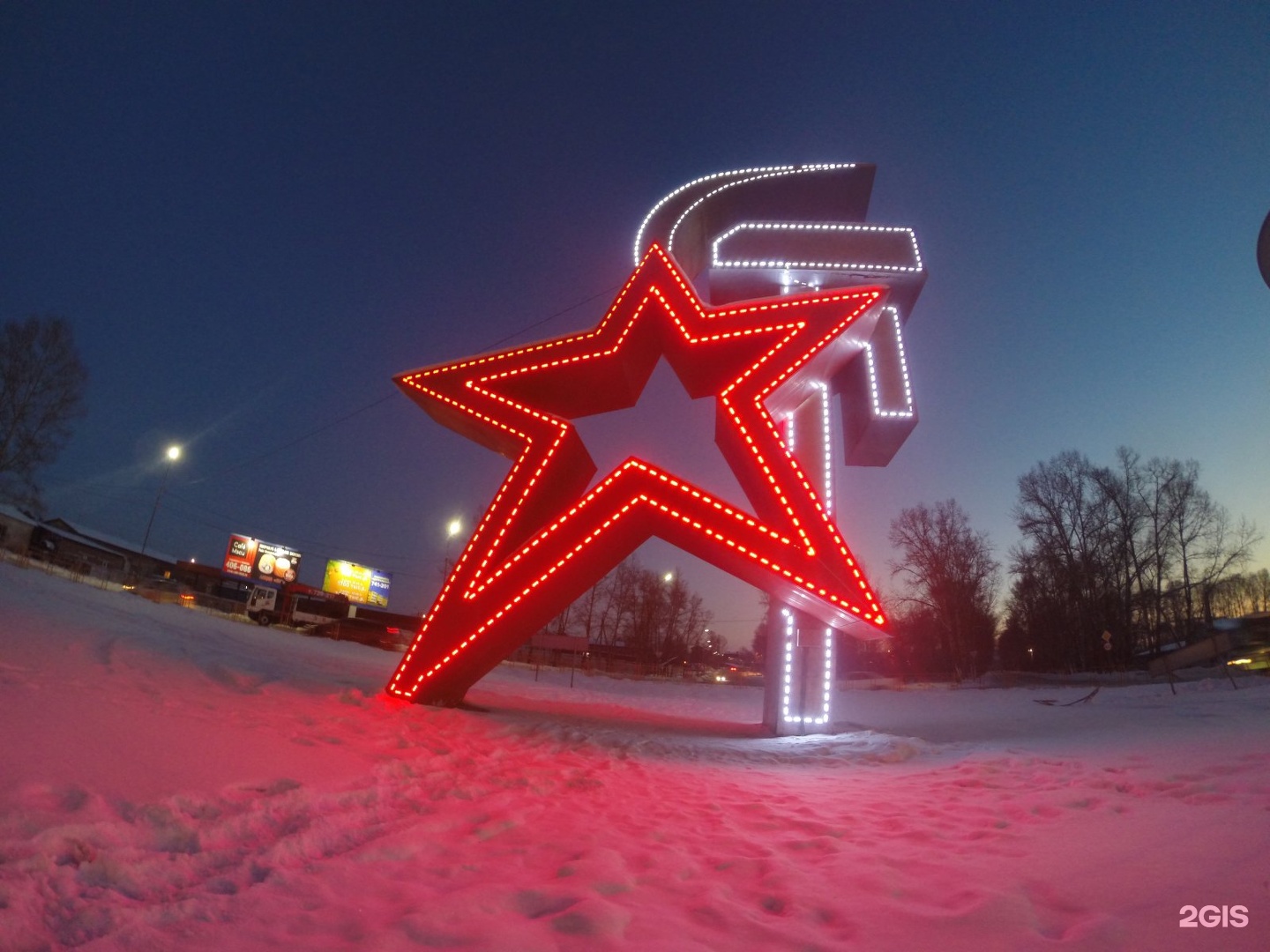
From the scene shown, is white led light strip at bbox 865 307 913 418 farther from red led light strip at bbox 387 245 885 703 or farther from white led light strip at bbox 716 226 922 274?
white led light strip at bbox 716 226 922 274

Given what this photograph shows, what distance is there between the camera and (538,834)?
3428 mm

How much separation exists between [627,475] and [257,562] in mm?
37646

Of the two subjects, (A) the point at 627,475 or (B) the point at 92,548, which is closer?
(A) the point at 627,475

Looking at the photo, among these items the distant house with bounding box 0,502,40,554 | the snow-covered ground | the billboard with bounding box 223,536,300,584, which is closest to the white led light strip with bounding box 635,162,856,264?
the snow-covered ground

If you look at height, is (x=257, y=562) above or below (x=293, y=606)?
above

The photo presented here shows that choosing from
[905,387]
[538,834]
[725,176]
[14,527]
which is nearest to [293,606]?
[14,527]

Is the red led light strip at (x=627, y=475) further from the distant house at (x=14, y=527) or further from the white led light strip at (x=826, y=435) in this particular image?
the distant house at (x=14, y=527)

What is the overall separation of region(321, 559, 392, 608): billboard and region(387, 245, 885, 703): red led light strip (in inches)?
1367

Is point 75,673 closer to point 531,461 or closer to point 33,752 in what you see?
point 33,752

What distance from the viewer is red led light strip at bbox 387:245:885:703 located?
770cm

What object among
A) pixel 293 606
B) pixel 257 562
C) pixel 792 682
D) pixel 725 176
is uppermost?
pixel 725 176

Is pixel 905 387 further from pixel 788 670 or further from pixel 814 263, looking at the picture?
pixel 788 670

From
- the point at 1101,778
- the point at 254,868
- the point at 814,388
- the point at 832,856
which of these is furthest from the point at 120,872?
the point at 814,388

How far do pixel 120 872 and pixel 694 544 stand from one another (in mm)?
6285
